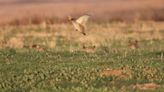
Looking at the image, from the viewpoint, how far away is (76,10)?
58.1 m

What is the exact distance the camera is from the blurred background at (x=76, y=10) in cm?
5212

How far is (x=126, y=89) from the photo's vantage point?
17.3 m

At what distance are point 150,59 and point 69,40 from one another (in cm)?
1092

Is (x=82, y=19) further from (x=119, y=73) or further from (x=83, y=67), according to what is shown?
(x=119, y=73)

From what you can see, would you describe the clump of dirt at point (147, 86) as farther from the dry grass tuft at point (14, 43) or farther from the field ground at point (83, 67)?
the dry grass tuft at point (14, 43)

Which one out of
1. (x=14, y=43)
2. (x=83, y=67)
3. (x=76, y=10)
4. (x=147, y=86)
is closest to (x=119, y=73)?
(x=83, y=67)

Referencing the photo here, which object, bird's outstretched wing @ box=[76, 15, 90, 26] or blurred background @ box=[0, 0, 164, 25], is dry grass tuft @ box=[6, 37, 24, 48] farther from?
blurred background @ box=[0, 0, 164, 25]

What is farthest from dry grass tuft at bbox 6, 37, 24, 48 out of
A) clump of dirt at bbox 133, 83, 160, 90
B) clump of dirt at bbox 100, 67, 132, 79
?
clump of dirt at bbox 133, 83, 160, 90

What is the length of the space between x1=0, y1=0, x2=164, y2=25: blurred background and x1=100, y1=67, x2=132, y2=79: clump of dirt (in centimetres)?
2721

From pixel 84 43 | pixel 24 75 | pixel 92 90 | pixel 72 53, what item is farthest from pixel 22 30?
pixel 92 90

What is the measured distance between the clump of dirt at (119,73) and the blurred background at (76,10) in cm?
2721

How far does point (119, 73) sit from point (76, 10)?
3841cm

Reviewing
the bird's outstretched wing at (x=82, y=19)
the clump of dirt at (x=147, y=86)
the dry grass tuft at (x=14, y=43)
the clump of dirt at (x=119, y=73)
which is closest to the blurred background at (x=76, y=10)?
the dry grass tuft at (x=14, y=43)

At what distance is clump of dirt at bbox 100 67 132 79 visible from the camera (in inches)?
768
